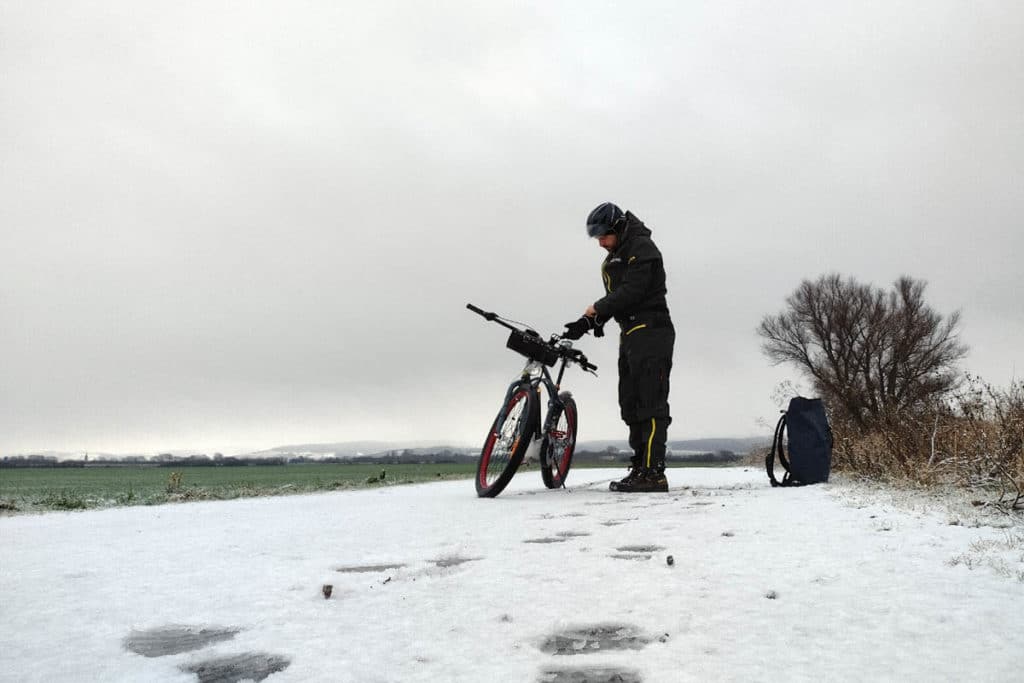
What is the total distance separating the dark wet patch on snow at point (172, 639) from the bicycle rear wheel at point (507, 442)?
12.9 feet

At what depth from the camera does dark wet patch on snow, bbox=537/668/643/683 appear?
161cm

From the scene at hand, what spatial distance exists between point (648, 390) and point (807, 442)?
1.76m

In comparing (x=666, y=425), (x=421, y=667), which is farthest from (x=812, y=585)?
(x=666, y=425)

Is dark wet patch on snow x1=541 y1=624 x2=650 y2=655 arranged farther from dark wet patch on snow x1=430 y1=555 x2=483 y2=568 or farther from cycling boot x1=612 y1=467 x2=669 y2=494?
cycling boot x1=612 y1=467 x2=669 y2=494

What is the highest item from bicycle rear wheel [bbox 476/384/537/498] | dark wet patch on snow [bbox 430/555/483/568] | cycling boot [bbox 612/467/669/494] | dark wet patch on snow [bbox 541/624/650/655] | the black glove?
the black glove

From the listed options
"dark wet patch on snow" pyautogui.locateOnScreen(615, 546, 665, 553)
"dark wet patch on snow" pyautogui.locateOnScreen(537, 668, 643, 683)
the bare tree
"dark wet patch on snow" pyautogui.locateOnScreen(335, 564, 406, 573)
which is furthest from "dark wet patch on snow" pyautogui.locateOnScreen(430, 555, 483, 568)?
the bare tree

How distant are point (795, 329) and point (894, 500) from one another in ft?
108

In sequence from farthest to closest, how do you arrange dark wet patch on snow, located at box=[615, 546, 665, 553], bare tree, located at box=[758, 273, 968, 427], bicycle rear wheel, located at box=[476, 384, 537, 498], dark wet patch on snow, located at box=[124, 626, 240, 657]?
1. bare tree, located at box=[758, 273, 968, 427]
2. bicycle rear wheel, located at box=[476, 384, 537, 498]
3. dark wet patch on snow, located at box=[615, 546, 665, 553]
4. dark wet patch on snow, located at box=[124, 626, 240, 657]

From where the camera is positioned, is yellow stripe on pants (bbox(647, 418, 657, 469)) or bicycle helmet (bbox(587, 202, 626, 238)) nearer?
yellow stripe on pants (bbox(647, 418, 657, 469))

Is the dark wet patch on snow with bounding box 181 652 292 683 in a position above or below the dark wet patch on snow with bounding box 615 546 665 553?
below

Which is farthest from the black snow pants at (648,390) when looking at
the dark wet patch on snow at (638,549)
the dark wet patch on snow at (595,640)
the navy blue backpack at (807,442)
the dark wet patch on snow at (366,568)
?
the dark wet patch on snow at (595,640)

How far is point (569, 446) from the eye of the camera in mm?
7039

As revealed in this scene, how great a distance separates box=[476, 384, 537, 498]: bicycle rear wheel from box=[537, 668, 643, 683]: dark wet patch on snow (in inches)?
167

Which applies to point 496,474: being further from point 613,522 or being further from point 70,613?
point 70,613
